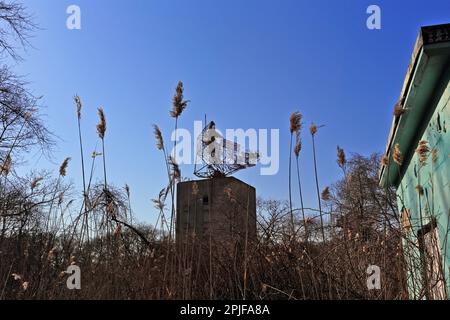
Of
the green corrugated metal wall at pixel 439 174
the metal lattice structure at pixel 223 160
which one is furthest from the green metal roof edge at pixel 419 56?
the metal lattice structure at pixel 223 160

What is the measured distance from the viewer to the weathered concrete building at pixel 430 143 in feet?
A: 9.50

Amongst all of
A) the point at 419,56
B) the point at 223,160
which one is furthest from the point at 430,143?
the point at 223,160

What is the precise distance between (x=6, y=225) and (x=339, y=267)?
11.0 feet

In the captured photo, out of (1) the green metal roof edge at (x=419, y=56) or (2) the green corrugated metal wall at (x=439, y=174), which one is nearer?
(1) the green metal roof edge at (x=419, y=56)

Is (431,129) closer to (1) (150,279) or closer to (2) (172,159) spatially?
(2) (172,159)

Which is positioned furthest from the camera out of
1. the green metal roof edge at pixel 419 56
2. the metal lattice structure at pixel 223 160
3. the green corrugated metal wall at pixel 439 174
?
the metal lattice structure at pixel 223 160

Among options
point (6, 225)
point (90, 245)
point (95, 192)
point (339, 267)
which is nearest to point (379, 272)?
point (339, 267)

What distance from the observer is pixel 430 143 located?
3914 millimetres

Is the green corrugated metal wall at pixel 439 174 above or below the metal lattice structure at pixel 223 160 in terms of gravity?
below

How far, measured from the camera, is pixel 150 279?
3.29 meters

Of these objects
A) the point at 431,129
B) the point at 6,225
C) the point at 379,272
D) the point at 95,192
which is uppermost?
the point at 431,129

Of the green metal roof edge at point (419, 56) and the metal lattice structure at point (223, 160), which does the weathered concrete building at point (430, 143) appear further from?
the metal lattice structure at point (223, 160)

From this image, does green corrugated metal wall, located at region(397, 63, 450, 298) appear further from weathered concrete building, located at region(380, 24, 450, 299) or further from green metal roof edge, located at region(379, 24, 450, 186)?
green metal roof edge, located at region(379, 24, 450, 186)

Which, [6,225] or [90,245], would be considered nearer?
[90,245]
